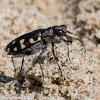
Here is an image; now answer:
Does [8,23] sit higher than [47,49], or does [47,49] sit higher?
[8,23]

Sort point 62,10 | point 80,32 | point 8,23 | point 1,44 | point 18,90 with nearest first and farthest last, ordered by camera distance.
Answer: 1. point 18,90
2. point 1,44
3. point 8,23
4. point 80,32
5. point 62,10

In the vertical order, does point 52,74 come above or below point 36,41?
below

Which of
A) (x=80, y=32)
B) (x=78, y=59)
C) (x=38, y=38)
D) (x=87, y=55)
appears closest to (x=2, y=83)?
(x=38, y=38)

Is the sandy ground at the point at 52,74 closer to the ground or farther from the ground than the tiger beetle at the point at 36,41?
closer to the ground

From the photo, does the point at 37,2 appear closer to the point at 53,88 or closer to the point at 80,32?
the point at 80,32

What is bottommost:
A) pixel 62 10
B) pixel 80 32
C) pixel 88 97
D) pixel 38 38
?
pixel 88 97

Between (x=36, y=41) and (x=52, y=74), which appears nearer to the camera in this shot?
(x=52, y=74)

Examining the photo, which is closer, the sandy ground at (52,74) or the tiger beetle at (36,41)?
the sandy ground at (52,74)

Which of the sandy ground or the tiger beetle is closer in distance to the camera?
the sandy ground

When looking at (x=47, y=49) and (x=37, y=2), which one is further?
(x=37, y=2)

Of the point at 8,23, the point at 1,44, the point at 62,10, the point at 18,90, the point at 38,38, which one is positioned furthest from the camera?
the point at 62,10

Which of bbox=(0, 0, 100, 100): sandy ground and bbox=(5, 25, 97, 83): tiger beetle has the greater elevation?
bbox=(5, 25, 97, 83): tiger beetle
